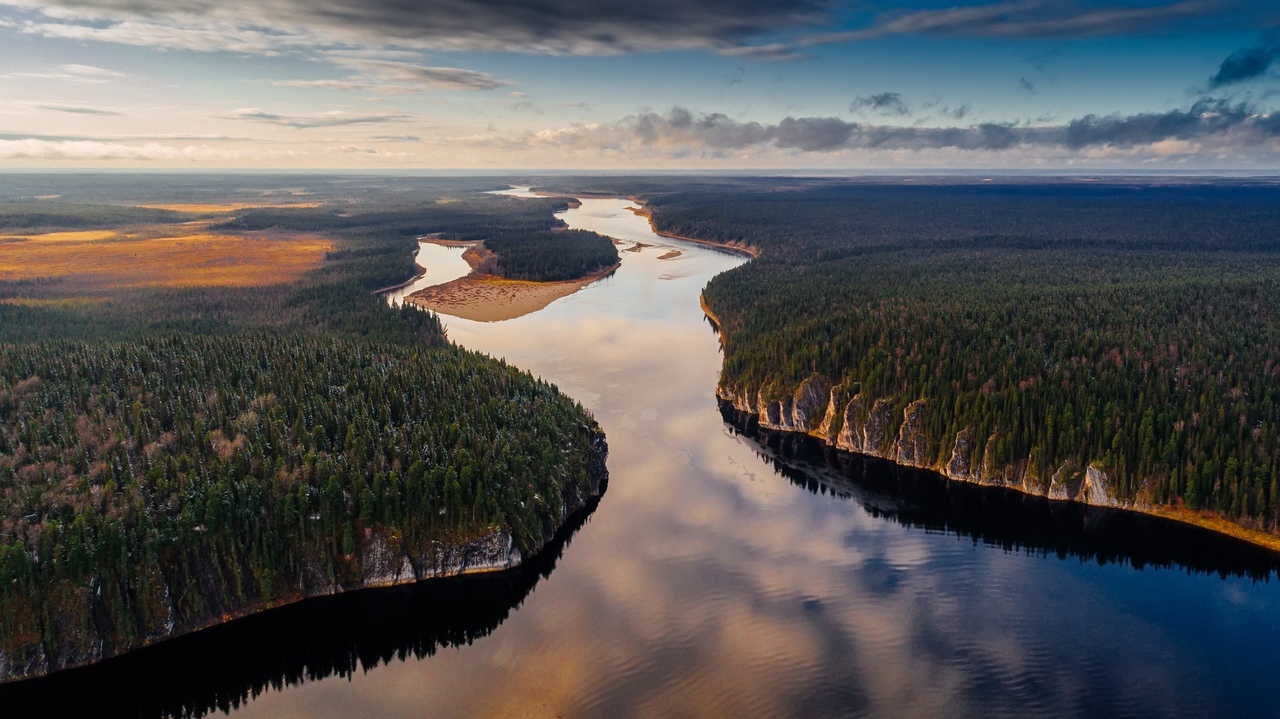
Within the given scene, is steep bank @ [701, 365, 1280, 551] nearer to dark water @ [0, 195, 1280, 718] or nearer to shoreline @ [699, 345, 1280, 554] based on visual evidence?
shoreline @ [699, 345, 1280, 554]

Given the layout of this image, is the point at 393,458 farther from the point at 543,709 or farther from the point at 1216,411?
the point at 1216,411

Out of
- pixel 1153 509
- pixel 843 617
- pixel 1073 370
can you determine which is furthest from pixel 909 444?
pixel 843 617

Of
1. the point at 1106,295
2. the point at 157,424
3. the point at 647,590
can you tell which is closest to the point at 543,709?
the point at 647,590

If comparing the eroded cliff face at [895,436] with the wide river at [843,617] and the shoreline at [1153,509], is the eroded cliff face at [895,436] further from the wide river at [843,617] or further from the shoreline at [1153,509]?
the wide river at [843,617]

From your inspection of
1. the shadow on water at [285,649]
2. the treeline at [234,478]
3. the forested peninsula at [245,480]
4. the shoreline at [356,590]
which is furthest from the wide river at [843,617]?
the treeline at [234,478]

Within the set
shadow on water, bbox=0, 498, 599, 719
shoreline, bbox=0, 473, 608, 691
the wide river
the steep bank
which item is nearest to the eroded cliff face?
the steep bank
